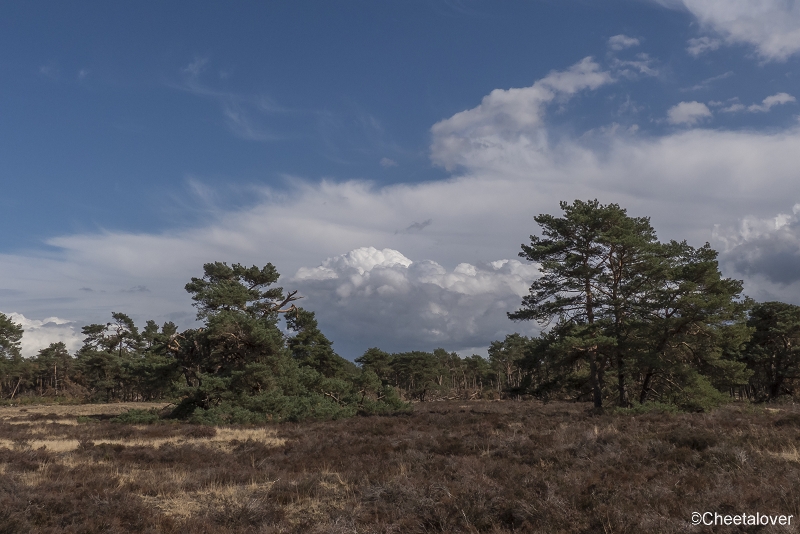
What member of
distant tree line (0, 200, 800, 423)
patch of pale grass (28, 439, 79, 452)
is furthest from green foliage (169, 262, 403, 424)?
patch of pale grass (28, 439, 79, 452)

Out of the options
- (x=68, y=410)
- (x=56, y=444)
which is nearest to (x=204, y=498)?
(x=56, y=444)

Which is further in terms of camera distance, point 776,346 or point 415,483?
point 776,346

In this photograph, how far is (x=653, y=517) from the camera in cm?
673

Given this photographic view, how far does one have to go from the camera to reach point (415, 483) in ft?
32.4

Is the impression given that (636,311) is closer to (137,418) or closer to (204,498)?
(204,498)

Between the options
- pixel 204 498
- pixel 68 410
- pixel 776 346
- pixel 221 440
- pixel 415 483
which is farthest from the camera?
pixel 776 346

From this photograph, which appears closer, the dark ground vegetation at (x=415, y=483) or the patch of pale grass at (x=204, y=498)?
the dark ground vegetation at (x=415, y=483)

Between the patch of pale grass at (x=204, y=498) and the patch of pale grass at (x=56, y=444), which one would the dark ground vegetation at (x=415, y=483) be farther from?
the patch of pale grass at (x=56, y=444)

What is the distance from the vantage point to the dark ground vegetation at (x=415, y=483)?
24.3 feet

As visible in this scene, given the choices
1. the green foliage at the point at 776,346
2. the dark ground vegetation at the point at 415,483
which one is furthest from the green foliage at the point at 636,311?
the green foliage at the point at 776,346

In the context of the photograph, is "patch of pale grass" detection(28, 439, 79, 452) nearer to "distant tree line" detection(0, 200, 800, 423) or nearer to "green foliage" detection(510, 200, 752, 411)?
"distant tree line" detection(0, 200, 800, 423)

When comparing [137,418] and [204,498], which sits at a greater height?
[204,498]

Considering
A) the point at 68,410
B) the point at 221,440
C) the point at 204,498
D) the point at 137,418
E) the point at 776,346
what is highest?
the point at 776,346

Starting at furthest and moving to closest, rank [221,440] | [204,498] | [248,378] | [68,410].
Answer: [68,410], [248,378], [221,440], [204,498]
